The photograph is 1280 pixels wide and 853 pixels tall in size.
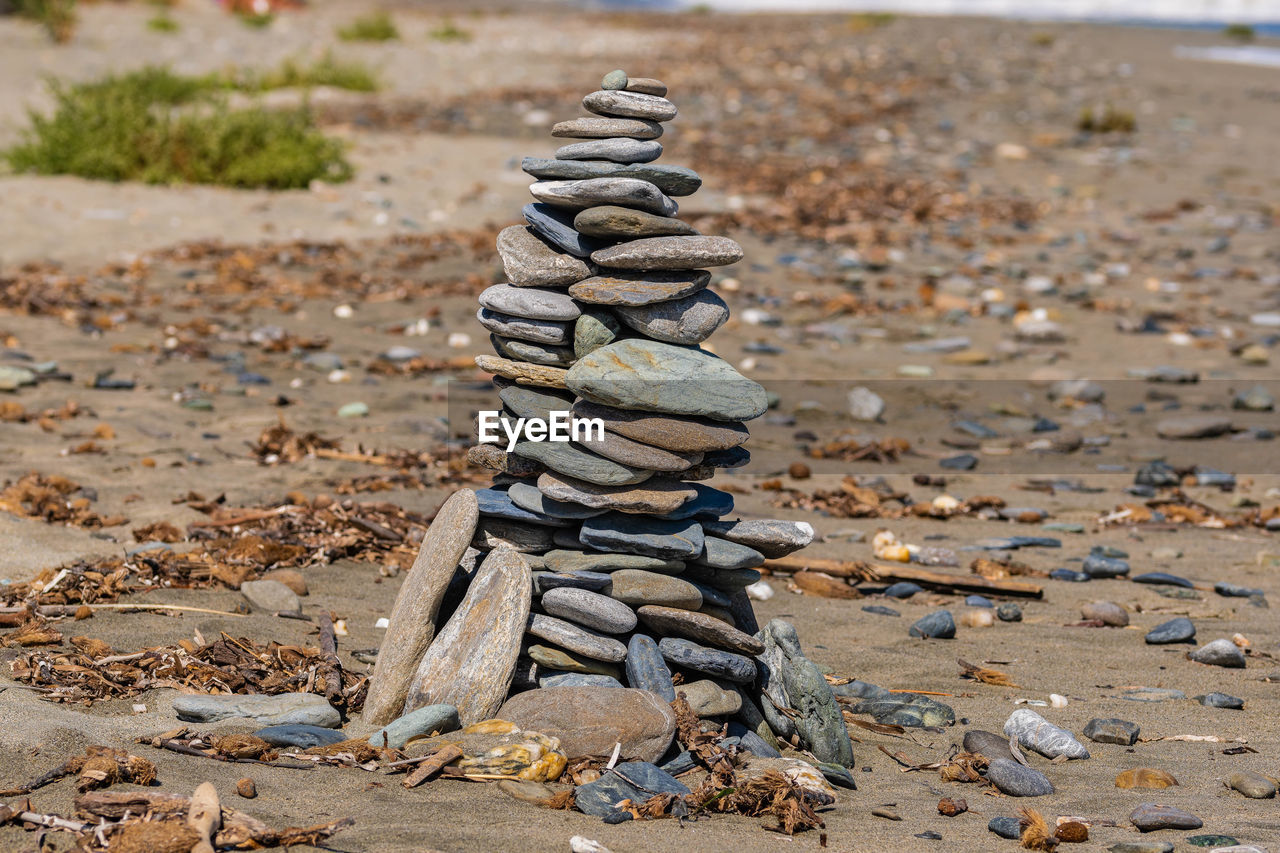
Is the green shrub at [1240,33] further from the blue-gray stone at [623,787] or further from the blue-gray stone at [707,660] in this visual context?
the blue-gray stone at [623,787]

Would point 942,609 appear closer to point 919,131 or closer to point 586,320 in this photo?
point 586,320

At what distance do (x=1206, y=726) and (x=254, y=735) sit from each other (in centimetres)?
346

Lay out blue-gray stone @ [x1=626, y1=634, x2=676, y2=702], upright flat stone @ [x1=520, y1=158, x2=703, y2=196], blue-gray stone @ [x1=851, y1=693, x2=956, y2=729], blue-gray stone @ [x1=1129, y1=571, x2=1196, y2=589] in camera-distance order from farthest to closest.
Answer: blue-gray stone @ [x1=1129, y1=571, x2=1196, y2=589], blue-gray stone @ [x1=851, y1=693, x2=956, y2=729], upright flat stone @ [x1=520, y1=158, x2=703, y2=196], blue-gray stone @ [x1=626, y1=634, x2=676, y2=702]

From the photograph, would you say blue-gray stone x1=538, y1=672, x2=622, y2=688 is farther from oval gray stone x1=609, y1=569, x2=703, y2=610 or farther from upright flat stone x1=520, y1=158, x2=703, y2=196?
upright flat stone x1=520, y1=158, x2=703, y2=196

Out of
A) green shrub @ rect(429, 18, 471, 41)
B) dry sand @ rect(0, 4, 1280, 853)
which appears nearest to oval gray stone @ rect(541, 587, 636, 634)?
dry sand @ rect(0, 4, 1280, 853)

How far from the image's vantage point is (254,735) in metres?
3.85

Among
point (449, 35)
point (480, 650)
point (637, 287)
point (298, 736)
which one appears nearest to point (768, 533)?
point (637, 287)

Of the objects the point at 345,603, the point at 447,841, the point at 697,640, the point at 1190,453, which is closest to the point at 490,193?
the point at 1190,453

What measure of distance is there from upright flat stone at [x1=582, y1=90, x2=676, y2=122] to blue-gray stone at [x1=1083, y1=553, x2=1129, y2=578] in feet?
11.5

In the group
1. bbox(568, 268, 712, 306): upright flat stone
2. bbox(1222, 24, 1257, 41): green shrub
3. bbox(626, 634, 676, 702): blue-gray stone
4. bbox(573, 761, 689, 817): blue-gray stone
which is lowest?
bbox(573, 761, 689, 817): blue-gray stone

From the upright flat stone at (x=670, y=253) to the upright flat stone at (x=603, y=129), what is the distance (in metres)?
0.42

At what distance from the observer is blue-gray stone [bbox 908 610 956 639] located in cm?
539

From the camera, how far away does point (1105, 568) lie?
244 inches

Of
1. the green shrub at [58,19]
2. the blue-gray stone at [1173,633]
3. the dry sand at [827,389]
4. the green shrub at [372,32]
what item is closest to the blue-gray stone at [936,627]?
the dry sand at [827,389]
